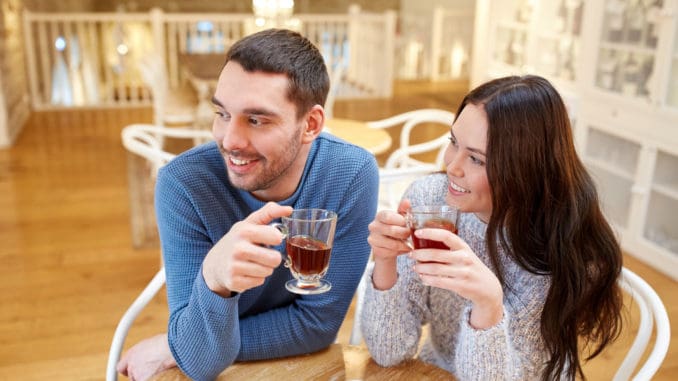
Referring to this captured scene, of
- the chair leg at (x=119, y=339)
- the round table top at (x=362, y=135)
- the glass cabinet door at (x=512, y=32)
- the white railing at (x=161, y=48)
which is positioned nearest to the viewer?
the chair leg at (x=119, y=339)

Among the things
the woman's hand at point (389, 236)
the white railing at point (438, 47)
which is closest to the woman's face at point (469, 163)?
the woman's hand at point (389, 236)

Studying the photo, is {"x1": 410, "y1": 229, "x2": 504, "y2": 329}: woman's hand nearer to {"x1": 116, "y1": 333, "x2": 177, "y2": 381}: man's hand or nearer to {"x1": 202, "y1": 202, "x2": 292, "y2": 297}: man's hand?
{"x1": 202, "y1": 202, "x2": 292, "y2": 297}: man's hand

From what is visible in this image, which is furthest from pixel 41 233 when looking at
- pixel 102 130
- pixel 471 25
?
pixel 471 25

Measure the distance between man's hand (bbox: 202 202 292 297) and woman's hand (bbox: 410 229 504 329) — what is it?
9.5 inches

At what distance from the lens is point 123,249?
11.8 ft

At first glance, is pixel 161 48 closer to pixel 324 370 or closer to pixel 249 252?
pixel 324 370

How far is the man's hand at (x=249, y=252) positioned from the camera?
3.39 ft

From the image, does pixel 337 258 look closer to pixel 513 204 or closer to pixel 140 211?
pixel 513 204

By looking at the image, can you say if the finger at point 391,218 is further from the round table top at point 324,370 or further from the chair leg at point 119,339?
the chair leg at point 119,339

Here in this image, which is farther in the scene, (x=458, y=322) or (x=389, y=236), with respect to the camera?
(x=458, y=322)

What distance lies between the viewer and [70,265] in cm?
338

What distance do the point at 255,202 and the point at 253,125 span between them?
193mm

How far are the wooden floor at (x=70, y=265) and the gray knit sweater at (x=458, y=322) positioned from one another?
1393 mm

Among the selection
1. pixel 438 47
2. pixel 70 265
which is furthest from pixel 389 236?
pixel 438 47
